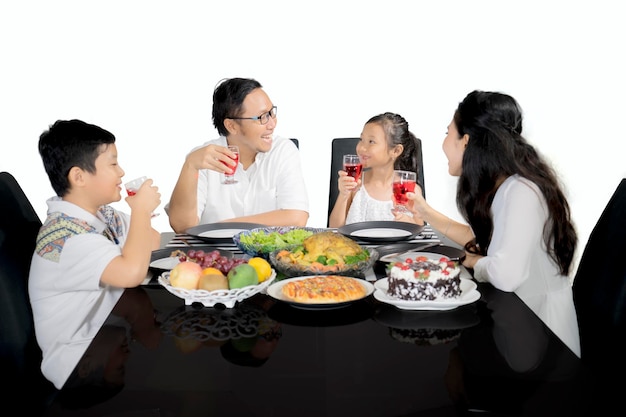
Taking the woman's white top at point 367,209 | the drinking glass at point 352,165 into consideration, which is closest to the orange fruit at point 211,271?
the drinking glass at point 352,165

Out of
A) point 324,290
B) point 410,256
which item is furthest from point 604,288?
point 324,290

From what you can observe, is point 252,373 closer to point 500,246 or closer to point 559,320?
point 500,246

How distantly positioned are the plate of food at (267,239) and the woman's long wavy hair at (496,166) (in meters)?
0.58

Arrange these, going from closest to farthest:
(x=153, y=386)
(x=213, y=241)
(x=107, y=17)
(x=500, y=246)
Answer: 1. (x=153, y=386)
2. (x=500, y=246)
3. (x=213, y=241)
4. (x=107, y=17)

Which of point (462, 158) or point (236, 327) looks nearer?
point (236, 327)

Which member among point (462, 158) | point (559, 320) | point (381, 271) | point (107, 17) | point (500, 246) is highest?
point (107, 17)

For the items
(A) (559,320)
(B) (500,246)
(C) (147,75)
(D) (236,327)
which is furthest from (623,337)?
(C) (147,75)

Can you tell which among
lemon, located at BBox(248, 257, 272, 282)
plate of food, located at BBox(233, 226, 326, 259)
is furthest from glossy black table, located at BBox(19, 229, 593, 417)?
plate of food, located at BBox(233, 226, 326, 259)

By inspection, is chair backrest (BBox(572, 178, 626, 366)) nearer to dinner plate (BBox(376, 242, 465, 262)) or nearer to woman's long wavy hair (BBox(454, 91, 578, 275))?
woman's long wavy hair (BBox(454, 91, 578, 275))

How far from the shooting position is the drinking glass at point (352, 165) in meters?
3.05

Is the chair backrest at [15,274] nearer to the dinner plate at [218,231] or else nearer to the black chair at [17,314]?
the black chair at [17,314]

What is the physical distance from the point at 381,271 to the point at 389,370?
0.80m

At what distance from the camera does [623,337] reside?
6.63 ft

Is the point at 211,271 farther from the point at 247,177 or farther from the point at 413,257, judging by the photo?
the point at 247,177
